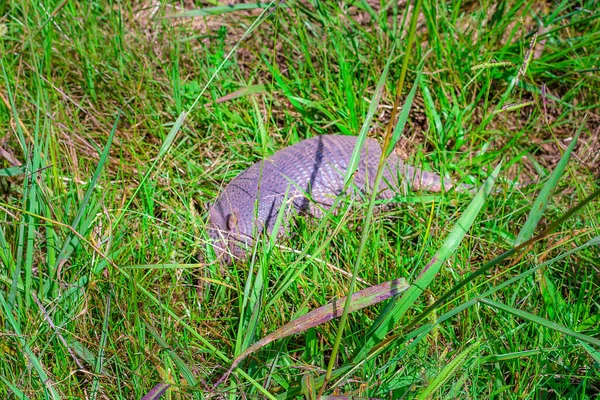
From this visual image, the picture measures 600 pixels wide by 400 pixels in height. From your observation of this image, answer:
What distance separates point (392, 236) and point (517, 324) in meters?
0.65

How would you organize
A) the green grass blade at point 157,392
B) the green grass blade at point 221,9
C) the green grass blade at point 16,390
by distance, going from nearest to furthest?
the green grass blade at point 157,392
the green grass blade at point 16,390
the green grass blade at point 221,9

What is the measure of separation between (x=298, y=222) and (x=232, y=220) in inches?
10.8

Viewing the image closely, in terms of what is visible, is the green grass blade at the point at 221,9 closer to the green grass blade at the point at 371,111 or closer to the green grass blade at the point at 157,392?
the green grass blade at the point at 371,111

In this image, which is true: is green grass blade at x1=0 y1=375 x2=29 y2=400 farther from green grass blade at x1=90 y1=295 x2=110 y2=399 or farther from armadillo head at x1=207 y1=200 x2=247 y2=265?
armadillo head at x1=207 y1=200 x2=247 y2=265

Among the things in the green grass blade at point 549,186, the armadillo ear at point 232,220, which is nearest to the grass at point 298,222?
the green grass blade at point 549,186

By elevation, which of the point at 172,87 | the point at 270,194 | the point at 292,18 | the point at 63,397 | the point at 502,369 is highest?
the point at 292,18

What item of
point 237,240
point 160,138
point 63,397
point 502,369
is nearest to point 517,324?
point 502,369

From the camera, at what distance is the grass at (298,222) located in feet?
6.49

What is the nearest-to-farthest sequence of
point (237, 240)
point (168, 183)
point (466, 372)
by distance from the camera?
point (466, 372)
point (237, 240)
point (168, 183)

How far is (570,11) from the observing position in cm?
332

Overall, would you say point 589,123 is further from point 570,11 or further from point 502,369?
point 502,369

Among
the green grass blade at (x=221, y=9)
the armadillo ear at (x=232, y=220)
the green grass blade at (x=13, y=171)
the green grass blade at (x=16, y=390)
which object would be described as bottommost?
the green grass blade at (x=16, y=390)

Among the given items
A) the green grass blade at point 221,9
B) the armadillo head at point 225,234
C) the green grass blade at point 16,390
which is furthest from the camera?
the green grass blade at point 221,9

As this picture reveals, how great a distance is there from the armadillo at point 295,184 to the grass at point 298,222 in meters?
0.10
